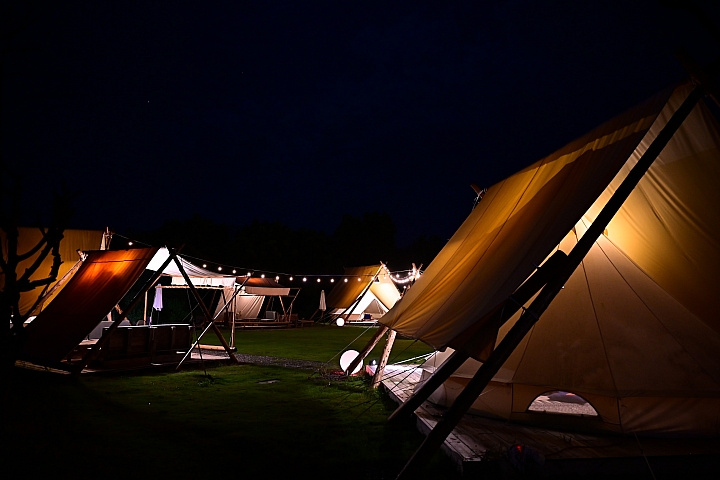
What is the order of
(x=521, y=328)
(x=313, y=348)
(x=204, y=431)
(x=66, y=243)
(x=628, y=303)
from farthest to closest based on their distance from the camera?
(x=66, y=243) → (x=313, y=348) → (x=204, y=431) → (x=628, y=303) → (x=521, y=328)

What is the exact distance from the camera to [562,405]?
20.3ft

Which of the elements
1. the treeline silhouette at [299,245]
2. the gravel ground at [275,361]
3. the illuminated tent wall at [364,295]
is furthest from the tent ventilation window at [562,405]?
the treeline silhouette at [299,245]

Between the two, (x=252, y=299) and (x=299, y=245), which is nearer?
(x=252, y=299)

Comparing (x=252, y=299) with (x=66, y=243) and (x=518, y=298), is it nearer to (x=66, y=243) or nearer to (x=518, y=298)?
(x=66, y=243)

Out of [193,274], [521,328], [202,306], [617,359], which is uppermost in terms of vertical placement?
[193,274]

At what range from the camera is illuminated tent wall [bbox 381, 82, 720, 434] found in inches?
179

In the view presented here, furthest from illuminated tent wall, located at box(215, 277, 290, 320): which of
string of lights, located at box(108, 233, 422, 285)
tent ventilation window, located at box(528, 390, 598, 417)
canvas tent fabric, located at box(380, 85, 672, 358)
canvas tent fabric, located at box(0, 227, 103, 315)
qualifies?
tent ventilation window, located at box(528, 390, 598, 417)

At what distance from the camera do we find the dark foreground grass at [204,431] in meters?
4.57

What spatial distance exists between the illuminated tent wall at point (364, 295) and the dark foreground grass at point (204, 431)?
54.1ft

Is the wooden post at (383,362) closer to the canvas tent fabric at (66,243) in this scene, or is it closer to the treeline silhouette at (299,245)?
the canvas tent fabric at (66,243)

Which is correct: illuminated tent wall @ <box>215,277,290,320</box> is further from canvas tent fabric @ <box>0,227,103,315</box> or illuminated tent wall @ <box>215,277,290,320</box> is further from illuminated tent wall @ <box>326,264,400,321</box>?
canvas tent fabric @ <box>0,227,103,315</box>

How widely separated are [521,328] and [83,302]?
10508mm

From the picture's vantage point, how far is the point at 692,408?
475 centimetres

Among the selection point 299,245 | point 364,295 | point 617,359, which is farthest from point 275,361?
point 299,245
